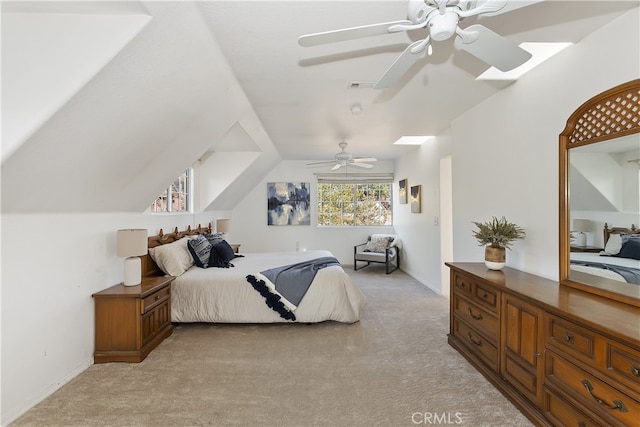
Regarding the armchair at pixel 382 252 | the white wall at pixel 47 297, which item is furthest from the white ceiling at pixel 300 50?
the armchair at pixel 382 252

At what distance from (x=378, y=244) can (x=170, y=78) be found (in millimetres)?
5194

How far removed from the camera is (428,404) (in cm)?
205

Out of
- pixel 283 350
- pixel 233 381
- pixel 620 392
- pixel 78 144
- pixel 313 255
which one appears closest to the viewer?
pixel 620 392

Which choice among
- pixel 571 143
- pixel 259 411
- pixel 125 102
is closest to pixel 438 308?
pixel 571 143

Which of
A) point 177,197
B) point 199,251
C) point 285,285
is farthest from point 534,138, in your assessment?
point 177,197

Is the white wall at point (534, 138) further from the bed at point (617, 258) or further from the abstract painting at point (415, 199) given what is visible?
the abstract painting at point (415, 199)

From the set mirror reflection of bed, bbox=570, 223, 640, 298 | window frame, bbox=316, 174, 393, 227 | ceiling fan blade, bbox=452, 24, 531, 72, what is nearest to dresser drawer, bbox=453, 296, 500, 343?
mirror reflection of bed, bbox=570, 223, 640, 298

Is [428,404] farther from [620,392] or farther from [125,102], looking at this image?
[125,102]

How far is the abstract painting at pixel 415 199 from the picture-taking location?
18.1 feet

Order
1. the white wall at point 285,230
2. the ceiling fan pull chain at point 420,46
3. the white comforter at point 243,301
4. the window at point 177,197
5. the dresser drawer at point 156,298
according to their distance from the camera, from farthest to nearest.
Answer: the white wall at point 285,230, the window at point 177,197, the white comforter at point 243,301, the dresser drawer at point 156,298, the ceiling fan pull chain at point 420,46

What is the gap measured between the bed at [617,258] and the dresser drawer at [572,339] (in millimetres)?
490

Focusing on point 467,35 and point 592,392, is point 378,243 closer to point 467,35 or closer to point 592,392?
point 592,392

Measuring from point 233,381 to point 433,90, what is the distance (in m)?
3.05

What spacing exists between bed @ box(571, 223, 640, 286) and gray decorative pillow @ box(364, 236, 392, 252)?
4367 millimetres
